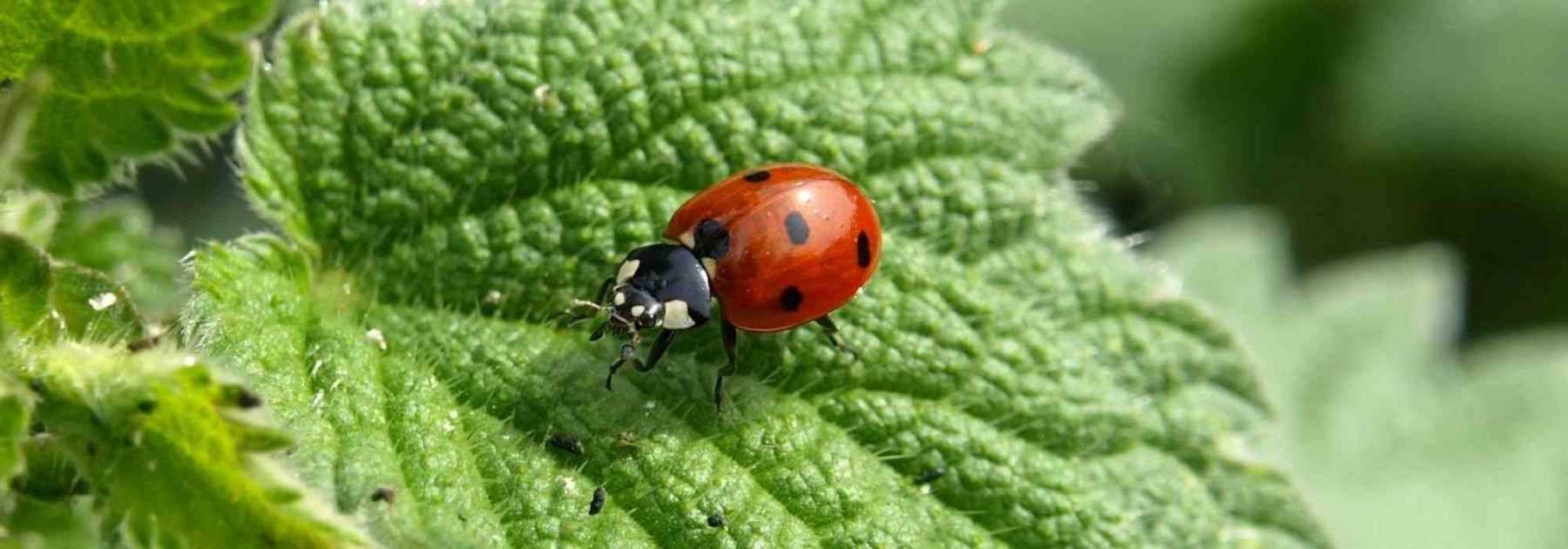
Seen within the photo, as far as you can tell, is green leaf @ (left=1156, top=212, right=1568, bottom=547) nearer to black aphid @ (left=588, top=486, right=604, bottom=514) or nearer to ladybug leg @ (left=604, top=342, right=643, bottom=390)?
ladybug leg @ (left=604, top=342, right=643, bottom=390)

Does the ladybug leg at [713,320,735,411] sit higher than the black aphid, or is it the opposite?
the ladybug leg at [713,320,735,411]

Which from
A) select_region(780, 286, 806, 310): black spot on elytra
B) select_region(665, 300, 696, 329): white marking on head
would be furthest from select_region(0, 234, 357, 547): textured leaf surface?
select_region(780, 286, 806, 310): black spot on elytra

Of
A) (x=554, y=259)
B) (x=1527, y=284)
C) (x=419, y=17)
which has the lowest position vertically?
(x=1527, y=284)

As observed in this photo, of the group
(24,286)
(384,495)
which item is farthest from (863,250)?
(24,286)

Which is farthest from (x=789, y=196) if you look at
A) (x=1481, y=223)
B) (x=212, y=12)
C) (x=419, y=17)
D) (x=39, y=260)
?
(x=1481, y=223)

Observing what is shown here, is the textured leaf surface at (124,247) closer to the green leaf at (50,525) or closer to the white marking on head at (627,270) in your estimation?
the green leaf at (50,525)

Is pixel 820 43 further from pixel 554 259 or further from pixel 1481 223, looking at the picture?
pixel 1481 223
